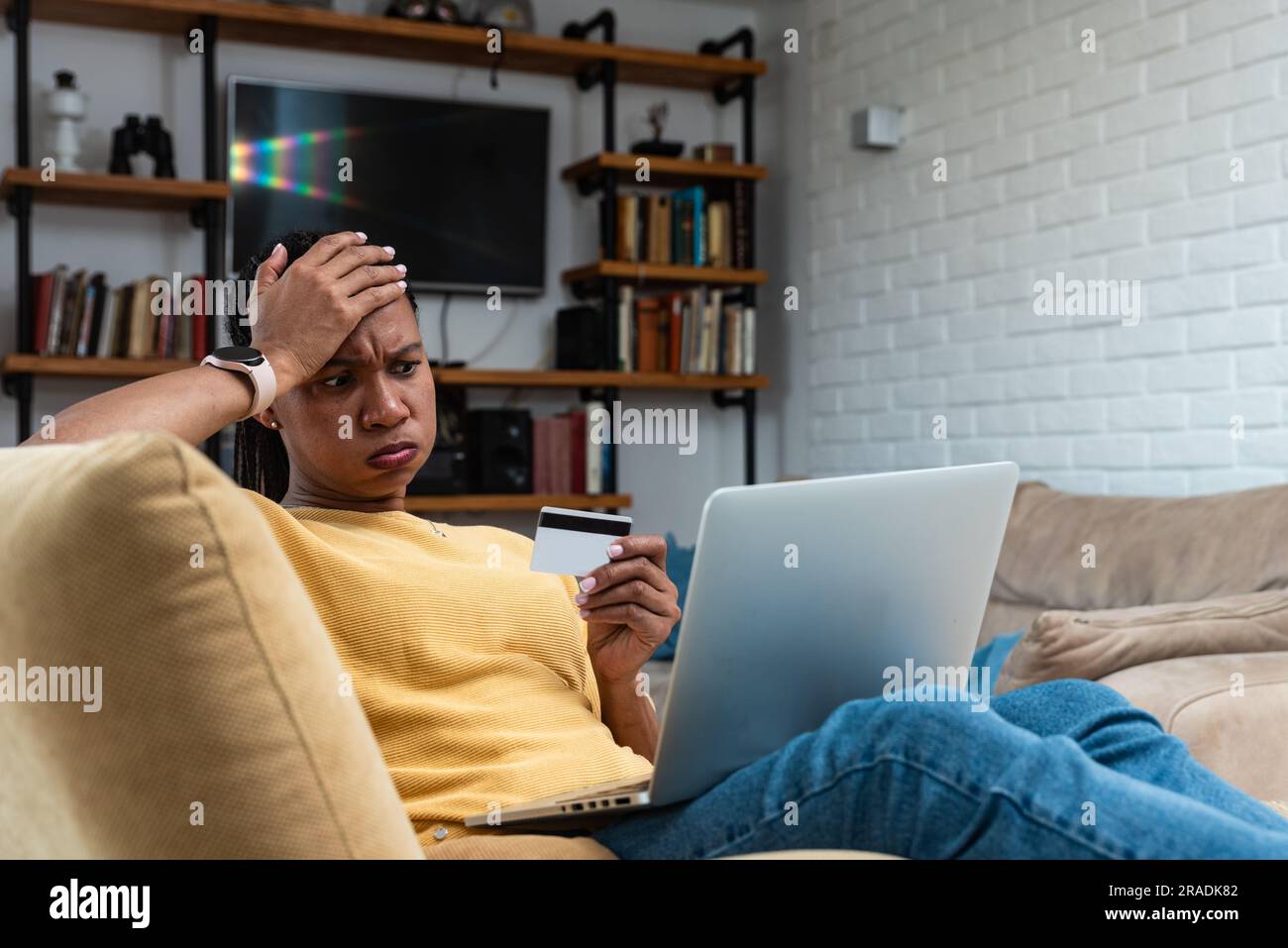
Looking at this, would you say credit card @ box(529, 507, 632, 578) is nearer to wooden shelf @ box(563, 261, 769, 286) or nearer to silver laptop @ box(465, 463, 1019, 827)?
silver laptop @ box(465, 463, 1019, 827)

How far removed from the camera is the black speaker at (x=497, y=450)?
4023mm

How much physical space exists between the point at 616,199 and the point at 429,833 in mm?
3292

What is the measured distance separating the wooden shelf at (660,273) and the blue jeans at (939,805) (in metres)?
3.21

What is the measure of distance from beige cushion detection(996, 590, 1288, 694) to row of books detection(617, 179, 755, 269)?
251cm

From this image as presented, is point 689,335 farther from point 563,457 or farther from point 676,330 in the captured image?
point 563,457

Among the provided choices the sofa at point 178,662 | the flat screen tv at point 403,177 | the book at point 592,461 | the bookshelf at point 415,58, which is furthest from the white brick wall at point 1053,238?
the sofa at point 178,662

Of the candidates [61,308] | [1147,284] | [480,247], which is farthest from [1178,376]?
[61,308]

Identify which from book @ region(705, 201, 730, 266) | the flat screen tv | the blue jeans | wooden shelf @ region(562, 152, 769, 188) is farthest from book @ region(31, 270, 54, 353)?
the blue jeans

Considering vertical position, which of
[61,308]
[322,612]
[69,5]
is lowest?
[322,612]

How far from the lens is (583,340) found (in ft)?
13.8

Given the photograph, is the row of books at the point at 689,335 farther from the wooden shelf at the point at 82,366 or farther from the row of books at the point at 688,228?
the wooden shelf at the point at 82,366
